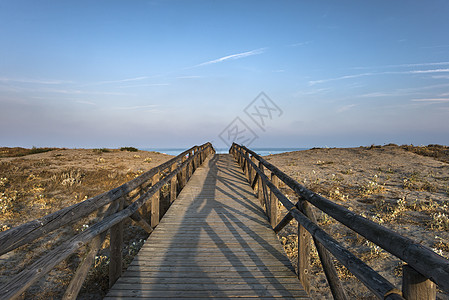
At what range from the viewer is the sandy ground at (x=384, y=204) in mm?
4797

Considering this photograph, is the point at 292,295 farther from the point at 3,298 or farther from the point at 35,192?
the point at 35,192

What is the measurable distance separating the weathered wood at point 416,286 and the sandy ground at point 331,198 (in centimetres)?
297

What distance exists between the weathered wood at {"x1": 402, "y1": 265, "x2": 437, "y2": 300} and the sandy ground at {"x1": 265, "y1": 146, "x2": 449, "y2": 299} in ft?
9.72

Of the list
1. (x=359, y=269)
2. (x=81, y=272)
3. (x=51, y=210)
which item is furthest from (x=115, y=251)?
(x=51, y=210)

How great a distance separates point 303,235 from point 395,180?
1159 cm

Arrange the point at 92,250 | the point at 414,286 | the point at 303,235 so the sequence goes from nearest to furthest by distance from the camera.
→ the point at 414,286
the point at 92,250
the point at 303,235

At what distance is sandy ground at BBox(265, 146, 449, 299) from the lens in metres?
4.80

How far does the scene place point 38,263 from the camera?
193 cm

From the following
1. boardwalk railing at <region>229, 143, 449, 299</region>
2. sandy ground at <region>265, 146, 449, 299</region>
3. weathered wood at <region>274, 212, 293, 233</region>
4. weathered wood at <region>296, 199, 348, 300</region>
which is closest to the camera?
boardwalk railing at <region>229, 143, 449, 299</region>

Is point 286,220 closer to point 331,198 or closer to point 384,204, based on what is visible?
point 331,198

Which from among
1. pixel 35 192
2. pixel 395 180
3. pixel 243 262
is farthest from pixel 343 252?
pixel 395 180

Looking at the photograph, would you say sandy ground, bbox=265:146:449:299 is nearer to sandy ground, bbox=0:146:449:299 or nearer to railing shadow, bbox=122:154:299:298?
sandy ground, bbox=0:146:449:299

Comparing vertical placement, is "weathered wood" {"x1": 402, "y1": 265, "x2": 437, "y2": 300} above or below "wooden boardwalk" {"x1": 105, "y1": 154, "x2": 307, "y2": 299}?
above

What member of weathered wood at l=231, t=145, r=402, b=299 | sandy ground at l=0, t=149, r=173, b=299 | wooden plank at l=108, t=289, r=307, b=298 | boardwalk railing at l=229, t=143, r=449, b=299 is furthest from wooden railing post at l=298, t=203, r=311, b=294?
sandy ground at l=0, t=149, r=173, b=299
